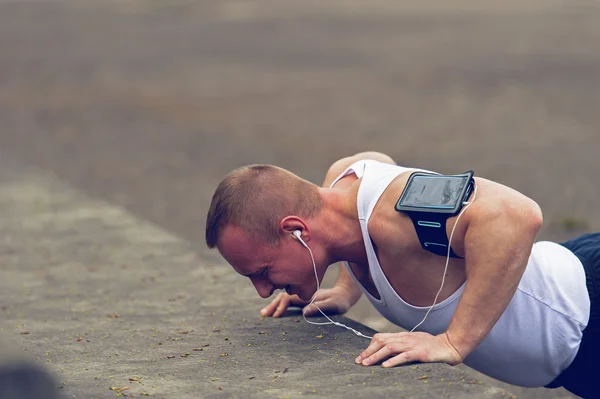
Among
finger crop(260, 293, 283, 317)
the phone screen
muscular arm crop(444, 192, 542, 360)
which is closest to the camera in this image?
muscular arm crop(444, 192, 542, 360)

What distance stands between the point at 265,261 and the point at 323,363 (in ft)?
1.28

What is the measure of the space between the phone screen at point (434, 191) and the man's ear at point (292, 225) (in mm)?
347

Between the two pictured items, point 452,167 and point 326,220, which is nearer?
point 326,220

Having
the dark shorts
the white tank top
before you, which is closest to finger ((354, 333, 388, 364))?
the white tank top

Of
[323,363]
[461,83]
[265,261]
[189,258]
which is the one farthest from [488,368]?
[461,83]

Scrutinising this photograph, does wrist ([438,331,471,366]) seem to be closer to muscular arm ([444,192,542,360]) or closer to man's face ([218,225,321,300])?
muscular arm ([444,192,542,360])

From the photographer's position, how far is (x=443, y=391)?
2.67 m

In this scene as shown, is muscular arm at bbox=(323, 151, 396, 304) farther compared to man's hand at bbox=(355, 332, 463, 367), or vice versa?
muscular arm at bbox=(323, 151, 396, 304)

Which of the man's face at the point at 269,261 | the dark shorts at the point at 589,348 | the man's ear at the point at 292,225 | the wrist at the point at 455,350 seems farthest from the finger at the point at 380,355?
the dark shorts at the point at 589,348

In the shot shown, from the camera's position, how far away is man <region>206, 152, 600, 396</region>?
9.68 feet

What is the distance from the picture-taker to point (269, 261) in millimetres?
3064

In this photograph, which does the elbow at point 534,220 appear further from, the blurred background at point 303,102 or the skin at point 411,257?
the blurred background at point 303,102

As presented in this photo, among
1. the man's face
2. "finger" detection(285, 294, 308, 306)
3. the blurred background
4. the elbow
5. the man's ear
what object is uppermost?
the elbow

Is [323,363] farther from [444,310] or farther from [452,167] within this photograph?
[452,167]
